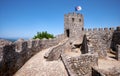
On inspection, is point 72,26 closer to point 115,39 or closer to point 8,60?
point 115,39

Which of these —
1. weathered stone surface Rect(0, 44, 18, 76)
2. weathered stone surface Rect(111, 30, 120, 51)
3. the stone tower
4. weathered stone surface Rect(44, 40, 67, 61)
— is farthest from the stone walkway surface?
the stone tower

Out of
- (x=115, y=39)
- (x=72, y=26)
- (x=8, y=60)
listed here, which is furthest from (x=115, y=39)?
(x=8, y=60)

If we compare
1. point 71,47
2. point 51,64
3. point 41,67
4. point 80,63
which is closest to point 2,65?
point 41,67

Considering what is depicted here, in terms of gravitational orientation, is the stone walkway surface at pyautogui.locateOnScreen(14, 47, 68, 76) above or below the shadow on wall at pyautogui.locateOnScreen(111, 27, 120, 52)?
below

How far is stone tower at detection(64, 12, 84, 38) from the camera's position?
24.0m

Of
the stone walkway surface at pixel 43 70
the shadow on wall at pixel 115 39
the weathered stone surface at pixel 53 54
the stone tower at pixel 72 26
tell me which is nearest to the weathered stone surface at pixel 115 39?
the shadow on wall at pixel 115 39

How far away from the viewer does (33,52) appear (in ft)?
38.3

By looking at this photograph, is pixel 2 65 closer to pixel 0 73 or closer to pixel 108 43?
pixel 0 73

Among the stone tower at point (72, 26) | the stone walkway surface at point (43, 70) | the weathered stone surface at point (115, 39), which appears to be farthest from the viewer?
the stone tower at point (72, 26)

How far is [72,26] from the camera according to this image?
24094 millimetres

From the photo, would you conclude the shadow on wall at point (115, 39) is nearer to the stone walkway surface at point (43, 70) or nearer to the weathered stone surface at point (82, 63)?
the weathered stone surface at point (82, 63)

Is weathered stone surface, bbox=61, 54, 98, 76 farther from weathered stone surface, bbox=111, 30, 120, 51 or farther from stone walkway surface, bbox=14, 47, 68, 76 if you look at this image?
weathered stone surface, bbox=111, 30, 120, 51

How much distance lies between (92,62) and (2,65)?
5381 mm

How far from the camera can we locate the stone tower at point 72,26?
24034mm
